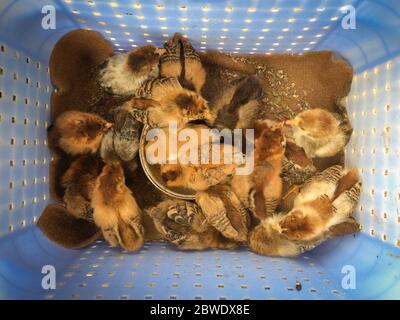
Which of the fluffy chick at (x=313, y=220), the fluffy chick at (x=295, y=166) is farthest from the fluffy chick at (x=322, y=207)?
the fluffy chick at (x=295, y=166)

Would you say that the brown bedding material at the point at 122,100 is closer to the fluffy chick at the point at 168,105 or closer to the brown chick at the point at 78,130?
the brown chick at the point at 78,130

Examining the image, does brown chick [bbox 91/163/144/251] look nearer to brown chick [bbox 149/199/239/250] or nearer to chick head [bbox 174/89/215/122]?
brown chick [bbox 149/199/239/250]

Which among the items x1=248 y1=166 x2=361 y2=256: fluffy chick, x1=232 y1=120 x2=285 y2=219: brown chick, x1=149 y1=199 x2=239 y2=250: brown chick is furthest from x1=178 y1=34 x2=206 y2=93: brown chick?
x1=248 y1=166 x2=361 y2=256: fluffy chick

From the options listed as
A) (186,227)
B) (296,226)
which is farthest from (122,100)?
(296,226)

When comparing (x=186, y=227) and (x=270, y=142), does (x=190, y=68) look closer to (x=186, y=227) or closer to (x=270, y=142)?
(x=270, y=142)

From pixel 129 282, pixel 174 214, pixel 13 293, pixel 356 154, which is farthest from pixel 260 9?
Result: pixel 13 293

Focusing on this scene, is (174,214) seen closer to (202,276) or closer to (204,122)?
(202,276)
